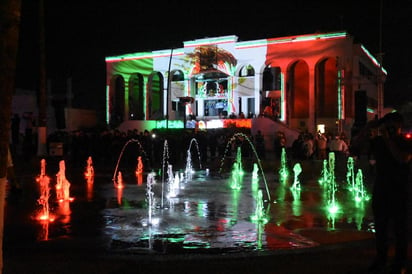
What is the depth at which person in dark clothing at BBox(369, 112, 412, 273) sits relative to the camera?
5.48 metres

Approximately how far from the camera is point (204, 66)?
4266 cm

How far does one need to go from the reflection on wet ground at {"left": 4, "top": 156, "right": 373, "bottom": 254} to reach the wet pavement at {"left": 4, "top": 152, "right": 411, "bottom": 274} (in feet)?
0.06

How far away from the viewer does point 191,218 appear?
9.28 metres

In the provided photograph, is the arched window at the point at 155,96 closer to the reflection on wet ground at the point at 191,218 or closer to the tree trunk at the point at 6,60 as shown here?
the reflection on wet ground at the point at 191,218

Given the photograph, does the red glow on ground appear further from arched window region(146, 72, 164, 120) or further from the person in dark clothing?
arched window region(146, 72, 164, 120)

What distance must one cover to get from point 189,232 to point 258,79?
34102 mm

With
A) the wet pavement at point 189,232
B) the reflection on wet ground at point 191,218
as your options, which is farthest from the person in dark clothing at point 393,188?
the reflection on wet ground at point 191,218

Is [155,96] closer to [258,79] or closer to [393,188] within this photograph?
[258,79]

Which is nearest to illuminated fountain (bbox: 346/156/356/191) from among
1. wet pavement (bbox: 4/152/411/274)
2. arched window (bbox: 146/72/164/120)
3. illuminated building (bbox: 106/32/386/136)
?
wet pavement (bbox: 4/152/411/274)

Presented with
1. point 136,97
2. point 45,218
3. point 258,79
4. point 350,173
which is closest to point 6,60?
point 45,218

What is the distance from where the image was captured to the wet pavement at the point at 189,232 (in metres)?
6.21

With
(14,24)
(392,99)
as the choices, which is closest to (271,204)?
(14,24)

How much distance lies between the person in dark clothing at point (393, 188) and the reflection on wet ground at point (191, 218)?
1.59 m

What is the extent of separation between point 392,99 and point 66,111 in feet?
148
